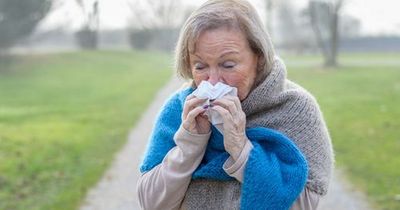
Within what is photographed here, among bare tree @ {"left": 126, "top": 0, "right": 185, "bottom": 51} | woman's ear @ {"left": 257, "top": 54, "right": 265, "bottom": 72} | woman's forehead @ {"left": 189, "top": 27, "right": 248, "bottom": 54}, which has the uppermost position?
→ woman's forehead @ {"left": 189, "top": 27, "right": 248, "bottom": 54}

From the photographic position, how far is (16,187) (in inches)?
271

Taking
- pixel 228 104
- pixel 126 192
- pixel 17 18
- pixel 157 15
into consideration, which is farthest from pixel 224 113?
pixel 157 15

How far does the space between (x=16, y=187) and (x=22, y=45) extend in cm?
2697

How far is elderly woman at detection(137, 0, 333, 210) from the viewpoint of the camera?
179 cm

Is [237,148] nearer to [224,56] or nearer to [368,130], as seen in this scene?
[224,56]

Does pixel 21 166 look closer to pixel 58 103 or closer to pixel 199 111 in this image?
pixel 199 111

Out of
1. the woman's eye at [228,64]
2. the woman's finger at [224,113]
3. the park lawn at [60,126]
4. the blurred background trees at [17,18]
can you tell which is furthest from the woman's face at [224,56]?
the blurred background trees at [17,18]

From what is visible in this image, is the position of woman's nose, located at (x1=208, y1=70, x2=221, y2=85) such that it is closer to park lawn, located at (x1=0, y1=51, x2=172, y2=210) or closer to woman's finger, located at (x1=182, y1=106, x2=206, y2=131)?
woman's finger, located at (x1=182, y1=106, x2=206, y2=131)

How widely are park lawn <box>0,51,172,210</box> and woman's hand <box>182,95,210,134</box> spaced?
53 centimetres

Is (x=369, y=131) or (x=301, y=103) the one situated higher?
(x=301, y=103)

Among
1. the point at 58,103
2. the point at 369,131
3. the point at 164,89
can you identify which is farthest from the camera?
the point at 164,89

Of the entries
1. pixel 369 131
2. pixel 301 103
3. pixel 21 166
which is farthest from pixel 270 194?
pixel 369 131

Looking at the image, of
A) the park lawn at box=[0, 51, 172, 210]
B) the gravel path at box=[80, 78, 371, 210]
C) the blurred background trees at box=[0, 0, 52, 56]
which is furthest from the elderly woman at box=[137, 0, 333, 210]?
the blurred background trees at box=[0, 0, 52, 56]

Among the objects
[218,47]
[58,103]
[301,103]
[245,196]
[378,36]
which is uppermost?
[218,47]
